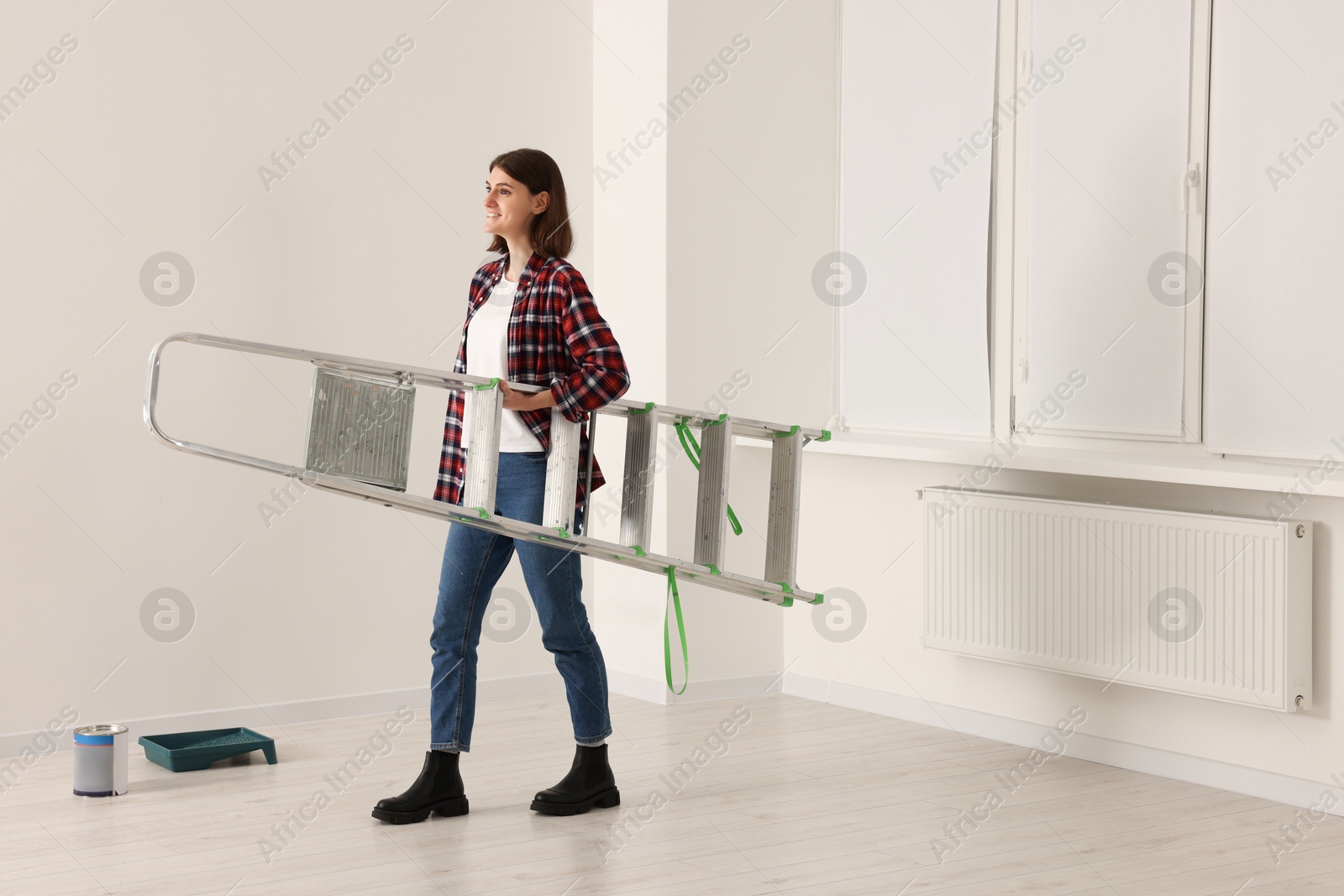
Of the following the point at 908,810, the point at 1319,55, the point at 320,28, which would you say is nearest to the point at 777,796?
the point at 908,810

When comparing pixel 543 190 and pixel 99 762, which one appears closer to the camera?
pixel 543 190

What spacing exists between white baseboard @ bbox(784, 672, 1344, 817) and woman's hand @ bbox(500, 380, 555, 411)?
176 centimetres

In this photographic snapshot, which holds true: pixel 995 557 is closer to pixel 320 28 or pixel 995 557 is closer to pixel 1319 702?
pixel 1319 702

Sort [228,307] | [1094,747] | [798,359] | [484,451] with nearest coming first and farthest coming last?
[484,451] < [1094,747] < [228,307] < [798,359]

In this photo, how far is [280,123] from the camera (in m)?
3.88

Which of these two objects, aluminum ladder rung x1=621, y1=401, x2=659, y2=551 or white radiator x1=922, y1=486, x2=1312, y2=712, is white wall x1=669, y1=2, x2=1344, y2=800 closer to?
white radiator x1=922, y1=486, x2=1312, y2=712

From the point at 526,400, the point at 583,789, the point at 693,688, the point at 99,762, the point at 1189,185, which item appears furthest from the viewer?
the point at 693,688

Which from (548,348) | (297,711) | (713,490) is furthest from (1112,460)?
(297,711)

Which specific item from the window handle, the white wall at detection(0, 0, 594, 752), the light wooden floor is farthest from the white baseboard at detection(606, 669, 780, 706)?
the window handle

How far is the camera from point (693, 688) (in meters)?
4.28

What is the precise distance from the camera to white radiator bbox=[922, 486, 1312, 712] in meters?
3.11

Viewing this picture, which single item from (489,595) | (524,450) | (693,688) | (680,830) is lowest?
(680,830)

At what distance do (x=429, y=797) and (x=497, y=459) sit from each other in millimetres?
846

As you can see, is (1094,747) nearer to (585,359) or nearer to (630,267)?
(585,359)
